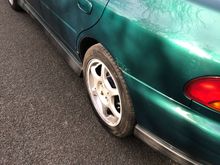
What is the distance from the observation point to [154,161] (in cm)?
255

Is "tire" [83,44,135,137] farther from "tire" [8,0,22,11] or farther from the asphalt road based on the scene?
"tire" [8,0,22,11]

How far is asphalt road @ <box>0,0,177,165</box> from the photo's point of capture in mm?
2574

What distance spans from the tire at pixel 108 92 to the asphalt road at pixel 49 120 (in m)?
0.15

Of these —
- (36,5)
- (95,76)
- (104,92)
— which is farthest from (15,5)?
(104,92)

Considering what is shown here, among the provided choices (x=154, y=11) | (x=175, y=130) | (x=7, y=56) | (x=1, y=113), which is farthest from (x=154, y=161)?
(x=7, y=56)

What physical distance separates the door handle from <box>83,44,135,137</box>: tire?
0.83 ft

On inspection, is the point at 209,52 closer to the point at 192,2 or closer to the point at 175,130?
the point at 192,2

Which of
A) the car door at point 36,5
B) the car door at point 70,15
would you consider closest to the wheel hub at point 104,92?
the car door at point 70,15

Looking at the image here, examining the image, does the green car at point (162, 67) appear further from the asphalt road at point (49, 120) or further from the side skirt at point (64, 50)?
the side skirt at point (64, 50)

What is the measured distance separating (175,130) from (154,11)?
69 cm

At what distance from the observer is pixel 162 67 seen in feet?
6.22

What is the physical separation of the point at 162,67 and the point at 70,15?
111 cm

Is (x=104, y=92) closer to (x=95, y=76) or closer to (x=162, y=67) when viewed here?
(x=95, y=76)

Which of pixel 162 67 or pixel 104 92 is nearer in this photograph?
pixel 162 67
